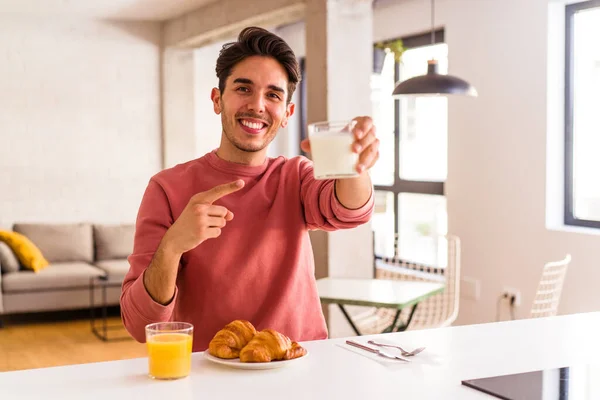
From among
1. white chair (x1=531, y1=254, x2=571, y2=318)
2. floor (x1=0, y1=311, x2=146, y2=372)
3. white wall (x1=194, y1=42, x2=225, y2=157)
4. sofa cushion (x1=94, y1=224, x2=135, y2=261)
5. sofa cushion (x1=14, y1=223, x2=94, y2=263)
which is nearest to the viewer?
white chair (x1=531, y1=254, x2=571, y2=318)

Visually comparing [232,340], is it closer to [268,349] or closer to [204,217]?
[268,349]

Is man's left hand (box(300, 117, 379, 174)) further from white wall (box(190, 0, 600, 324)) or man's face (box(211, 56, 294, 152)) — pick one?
white wall (box(190, 0, 600, 324))

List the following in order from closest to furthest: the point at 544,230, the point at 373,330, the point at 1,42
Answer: the point at 373,330 → the point at 544,230 → the point at 1,42

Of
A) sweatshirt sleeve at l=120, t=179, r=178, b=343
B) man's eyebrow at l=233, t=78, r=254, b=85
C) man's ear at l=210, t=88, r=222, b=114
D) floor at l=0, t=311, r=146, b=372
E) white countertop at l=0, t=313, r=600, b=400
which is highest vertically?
man's eyebrow at l=233, t=78, r=254, b=85

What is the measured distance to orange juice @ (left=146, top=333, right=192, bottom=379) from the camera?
1.33 m

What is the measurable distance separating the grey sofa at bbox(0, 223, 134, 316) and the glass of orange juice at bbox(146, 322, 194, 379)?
5.01m

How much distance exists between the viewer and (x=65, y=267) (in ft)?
21.0

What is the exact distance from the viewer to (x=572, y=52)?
4.73 metres

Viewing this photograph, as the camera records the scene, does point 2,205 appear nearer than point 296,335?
No

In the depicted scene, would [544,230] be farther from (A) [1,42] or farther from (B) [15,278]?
(A) [1,42]

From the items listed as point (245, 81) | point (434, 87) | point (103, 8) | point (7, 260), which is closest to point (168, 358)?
point (245, 81)

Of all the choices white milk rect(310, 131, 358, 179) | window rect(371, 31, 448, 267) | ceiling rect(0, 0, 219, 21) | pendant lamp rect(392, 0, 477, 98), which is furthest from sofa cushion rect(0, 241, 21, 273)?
white milk rect(310, 131, 358, 179)

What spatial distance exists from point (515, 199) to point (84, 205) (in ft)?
13.2

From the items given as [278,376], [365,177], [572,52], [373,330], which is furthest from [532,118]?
[278,376]
